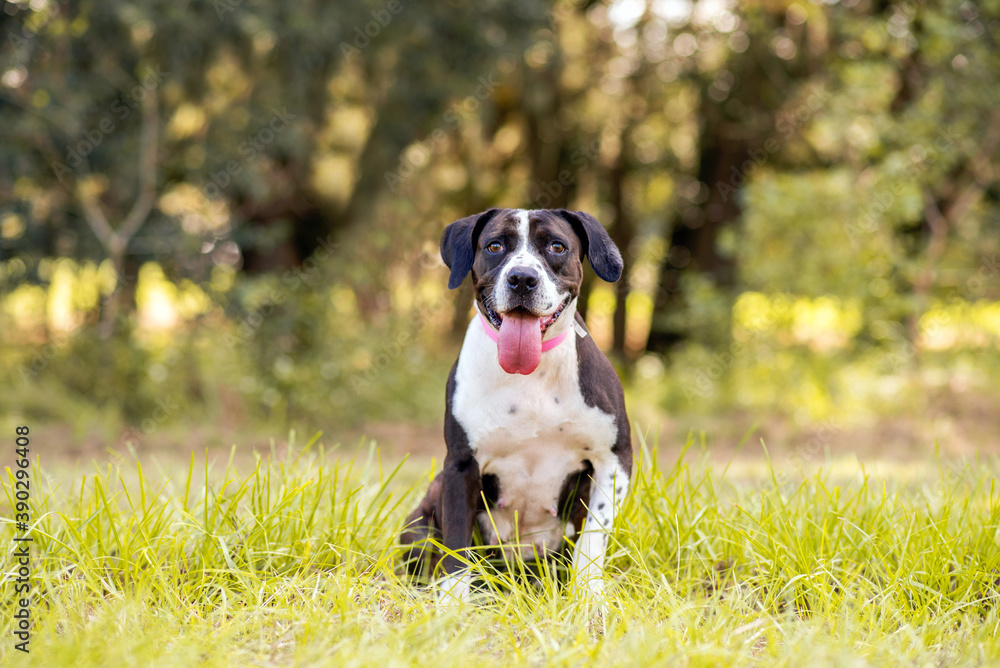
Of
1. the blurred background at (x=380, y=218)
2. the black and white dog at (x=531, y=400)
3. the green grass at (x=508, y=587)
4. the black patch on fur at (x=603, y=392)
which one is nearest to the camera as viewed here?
the green grass at (x=508, y=587)

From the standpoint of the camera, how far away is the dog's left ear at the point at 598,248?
2938mm

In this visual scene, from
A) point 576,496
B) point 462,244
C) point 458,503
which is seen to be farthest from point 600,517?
point 462,244

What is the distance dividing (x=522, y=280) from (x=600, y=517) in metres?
0.89

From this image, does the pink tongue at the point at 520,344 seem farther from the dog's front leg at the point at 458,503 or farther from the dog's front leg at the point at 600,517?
the dog's front leg at the point at 600,517

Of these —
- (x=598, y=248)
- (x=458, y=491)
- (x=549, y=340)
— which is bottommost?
(x=458, y=491)

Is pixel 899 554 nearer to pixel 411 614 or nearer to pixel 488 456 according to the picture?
pixel 488 456

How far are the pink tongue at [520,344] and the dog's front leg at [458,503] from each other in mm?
371

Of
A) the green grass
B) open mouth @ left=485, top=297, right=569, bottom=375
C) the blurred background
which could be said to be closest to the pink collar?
open mouth @ left=485, top=297, right=569, bottom=375

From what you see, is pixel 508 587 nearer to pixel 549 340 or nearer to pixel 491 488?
pixel 491 488

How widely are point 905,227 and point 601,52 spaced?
4.28 meters

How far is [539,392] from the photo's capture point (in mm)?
2838

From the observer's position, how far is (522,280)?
8.68 ft

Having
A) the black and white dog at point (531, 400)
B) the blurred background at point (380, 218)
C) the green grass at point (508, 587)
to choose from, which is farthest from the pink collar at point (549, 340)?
the blurred background at point (380, 218)

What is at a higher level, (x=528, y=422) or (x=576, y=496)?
(x=528, y=422)
